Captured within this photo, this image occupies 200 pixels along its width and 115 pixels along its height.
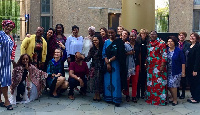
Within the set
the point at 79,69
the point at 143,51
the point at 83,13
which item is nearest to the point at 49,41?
the point at 79,69

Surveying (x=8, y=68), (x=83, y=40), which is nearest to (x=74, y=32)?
(x=83, y=40)

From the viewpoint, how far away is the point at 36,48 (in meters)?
7.01

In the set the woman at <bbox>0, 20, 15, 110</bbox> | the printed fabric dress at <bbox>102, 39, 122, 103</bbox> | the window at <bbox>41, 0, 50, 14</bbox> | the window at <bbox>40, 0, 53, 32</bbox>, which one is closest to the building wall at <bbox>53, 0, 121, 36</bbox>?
the window at <bbox>40, 0, 53, 32</bbox>

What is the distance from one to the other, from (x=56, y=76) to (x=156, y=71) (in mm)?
2580

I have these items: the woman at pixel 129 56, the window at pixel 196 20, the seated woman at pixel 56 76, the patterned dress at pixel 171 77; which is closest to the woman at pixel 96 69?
the woman at pixel 129 56

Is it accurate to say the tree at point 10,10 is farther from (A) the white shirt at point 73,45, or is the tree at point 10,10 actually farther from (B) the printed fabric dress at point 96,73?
(B) the printed fabric dress at point 96,73

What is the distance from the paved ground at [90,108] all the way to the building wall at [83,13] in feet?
65.2

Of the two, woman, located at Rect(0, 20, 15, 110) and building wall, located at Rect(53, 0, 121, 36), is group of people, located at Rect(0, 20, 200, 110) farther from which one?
building wall, located at Rect(53, 0, 121, 36)

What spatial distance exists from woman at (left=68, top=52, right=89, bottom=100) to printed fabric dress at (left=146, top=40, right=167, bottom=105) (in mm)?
1684

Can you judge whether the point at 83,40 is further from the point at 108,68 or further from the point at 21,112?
the point at 21,112

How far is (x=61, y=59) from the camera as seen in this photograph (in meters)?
7.20

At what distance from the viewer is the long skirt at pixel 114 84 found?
20.4ft

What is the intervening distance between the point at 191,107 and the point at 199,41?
1704 mm

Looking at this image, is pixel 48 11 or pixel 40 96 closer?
pixel 40 96
